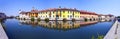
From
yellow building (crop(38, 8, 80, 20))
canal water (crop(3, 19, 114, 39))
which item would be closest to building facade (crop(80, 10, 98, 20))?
yellow building (crop(38, 8, 80, 20))

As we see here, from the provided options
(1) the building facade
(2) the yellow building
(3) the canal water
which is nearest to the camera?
(3) the canal water

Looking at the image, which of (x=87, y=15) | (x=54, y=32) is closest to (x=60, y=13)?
(x=87, y=15)

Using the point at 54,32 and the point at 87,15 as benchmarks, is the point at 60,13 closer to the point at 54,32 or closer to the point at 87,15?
the point at 87,15

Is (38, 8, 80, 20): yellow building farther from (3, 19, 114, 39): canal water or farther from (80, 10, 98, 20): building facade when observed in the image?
(3, 19, 114, 39): canal water

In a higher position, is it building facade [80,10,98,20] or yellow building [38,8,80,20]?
yellow building [38,8,80,20]

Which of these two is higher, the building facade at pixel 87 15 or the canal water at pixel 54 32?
the canal water at pixel 54 32

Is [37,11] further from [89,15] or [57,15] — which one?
[89,15]

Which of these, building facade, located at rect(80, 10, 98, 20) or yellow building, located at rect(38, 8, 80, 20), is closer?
yellow building, located at rect(38, 8, 80, 20)

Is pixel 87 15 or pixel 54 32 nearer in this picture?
pixel 54 32

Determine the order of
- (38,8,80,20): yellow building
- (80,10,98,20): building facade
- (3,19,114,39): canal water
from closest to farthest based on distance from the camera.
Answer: (3,19,114,39): canal water → (38,8,80,20): yellow building → (80,10,98,20): building facade

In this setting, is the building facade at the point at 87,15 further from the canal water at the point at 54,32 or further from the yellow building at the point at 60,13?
the canal water at the point at 54,32

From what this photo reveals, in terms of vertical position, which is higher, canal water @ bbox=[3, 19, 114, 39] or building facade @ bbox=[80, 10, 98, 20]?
canal water @ bbox=[3, 19, 114, 39]

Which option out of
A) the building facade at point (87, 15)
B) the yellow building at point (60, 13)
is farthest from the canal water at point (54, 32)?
the building facade at point (87, 15)

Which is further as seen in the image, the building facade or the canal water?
the building facade
